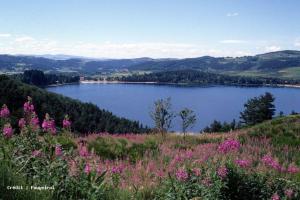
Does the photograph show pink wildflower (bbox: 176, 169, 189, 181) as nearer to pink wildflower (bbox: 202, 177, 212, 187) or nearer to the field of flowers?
the field of flowers

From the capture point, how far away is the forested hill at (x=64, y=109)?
359 ft

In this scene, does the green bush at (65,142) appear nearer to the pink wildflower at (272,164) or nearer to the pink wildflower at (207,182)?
the pink wildflower at (272,164)

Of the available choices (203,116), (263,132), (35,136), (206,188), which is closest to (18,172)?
(35,136)

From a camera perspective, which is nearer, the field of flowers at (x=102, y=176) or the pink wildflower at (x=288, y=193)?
the field of flowers at (x=102, y=176)

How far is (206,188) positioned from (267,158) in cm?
352

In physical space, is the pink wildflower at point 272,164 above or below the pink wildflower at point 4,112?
below

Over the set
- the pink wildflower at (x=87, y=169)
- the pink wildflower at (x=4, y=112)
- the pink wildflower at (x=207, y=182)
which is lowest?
the pink wildflower at (x=207, y=182)

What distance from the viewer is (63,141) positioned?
11844mm

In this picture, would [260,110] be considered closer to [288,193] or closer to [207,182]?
[288,193]

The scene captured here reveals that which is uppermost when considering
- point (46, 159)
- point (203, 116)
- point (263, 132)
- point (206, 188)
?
point (46, 159)

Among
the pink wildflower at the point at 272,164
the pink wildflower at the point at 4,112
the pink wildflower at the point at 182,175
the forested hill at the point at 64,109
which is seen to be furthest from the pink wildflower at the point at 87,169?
the forested hill at the point at 64,109

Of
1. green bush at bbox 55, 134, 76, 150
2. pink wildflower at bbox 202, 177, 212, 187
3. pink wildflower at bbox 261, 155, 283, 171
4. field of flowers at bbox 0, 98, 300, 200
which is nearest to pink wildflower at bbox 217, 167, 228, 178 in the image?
field of flowers at bbox 0, 98, 300, 200

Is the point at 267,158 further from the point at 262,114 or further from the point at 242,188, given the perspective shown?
the point at 262,114

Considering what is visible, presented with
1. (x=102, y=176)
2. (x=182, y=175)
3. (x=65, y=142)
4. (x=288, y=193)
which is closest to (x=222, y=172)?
(x=182, y=175)
